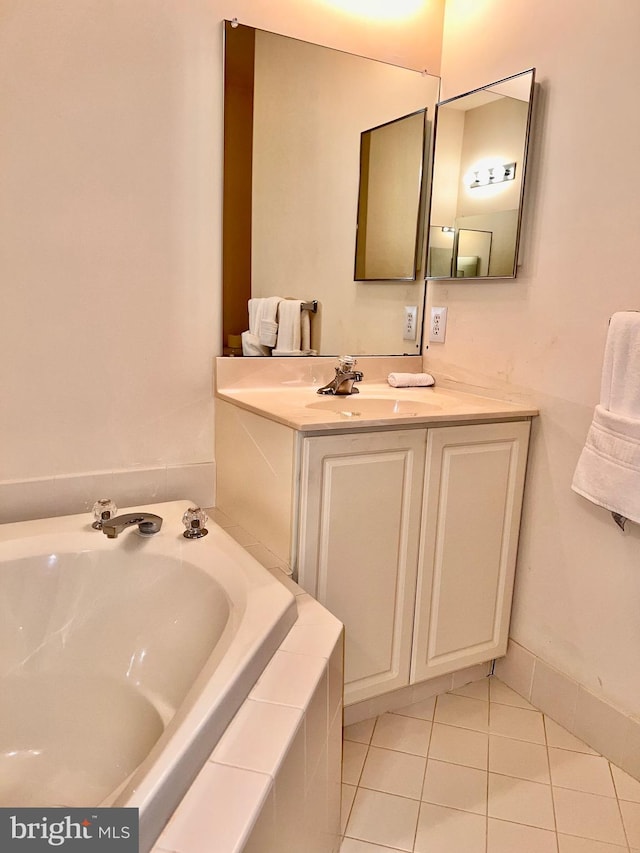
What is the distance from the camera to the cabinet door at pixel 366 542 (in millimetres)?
1477

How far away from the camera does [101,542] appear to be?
1489mm

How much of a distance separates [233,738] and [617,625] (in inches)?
44.3

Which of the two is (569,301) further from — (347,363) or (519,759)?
(519,759)

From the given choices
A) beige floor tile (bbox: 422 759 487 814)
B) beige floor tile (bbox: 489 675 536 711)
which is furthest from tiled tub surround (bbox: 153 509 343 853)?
beige floor tile (bbox: 489 675 536 711)

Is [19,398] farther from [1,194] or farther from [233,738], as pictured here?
[233,738]

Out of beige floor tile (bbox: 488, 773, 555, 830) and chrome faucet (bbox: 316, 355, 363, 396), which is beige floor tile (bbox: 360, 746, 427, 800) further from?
chrome faucet (bbox: 316, 355, 363, 396)

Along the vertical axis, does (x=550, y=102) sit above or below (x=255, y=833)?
above

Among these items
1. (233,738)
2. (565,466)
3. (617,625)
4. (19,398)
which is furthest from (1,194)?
(617,625)

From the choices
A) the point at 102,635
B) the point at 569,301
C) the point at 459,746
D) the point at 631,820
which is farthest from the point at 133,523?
the point at 631,820

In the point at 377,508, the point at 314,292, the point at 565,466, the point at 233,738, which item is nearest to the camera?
the point at 233,738

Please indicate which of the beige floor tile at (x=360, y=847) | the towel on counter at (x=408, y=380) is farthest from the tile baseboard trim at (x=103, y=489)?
the beige floor tile at (x=360, y=847)

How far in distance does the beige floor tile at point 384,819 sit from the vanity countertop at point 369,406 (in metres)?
0.89

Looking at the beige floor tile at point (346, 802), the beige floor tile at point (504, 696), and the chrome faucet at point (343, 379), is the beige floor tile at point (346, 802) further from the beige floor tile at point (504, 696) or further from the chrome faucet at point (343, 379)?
the chrome faucet at point (343, 379)

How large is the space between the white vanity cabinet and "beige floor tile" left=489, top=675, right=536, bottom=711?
0.13 metres
